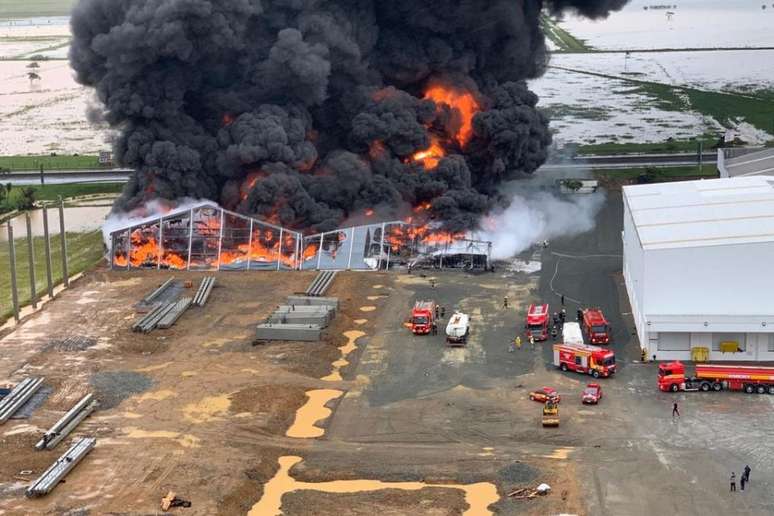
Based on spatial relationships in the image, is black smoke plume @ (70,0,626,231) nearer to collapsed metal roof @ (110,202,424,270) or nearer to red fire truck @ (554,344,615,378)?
collapsed metal roof @ (110,202,424,270)

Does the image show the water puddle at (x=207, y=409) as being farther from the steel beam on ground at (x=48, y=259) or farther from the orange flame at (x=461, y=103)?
the orange flame at (x=461, y=103)

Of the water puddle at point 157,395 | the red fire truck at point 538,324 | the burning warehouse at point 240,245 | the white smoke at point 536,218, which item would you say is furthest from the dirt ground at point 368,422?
the white smoke at point 536,218

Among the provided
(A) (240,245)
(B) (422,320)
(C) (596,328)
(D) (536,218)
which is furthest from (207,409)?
(D) (536,218)

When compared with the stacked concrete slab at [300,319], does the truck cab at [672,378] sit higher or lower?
lower

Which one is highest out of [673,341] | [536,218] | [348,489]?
[536,218]

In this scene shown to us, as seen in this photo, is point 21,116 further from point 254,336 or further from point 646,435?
point 646,435

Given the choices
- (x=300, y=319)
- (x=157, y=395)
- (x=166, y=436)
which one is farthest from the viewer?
(x=300, y=319)

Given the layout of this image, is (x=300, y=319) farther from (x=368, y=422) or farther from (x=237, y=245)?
(x=237, y=245)
